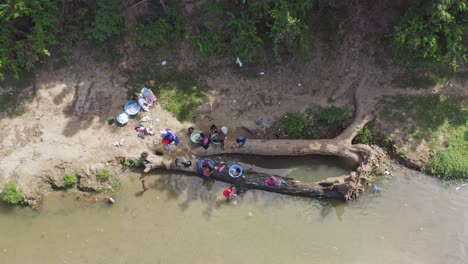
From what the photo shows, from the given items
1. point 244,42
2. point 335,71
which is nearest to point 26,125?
point 244,42

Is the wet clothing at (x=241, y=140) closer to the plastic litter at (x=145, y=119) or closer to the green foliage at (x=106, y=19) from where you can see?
the plastic litter at (x=145, y=119)

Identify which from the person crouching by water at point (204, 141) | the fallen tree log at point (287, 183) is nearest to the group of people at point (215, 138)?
the person crouching by water at point (204, 141)

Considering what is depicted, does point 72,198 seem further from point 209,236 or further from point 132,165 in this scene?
point 209,236

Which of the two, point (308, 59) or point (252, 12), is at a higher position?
point (252, 12)

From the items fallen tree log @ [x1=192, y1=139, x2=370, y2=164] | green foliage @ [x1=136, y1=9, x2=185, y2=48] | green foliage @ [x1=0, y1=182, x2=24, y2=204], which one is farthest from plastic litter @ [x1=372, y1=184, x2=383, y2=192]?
green foliage @ [x1=0, y1=182, x2=24, y2=204]

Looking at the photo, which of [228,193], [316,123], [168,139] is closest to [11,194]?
[168,139]

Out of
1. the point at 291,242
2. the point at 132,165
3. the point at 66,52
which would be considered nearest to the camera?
the point at 291,242

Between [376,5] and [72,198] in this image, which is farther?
[376,5]
